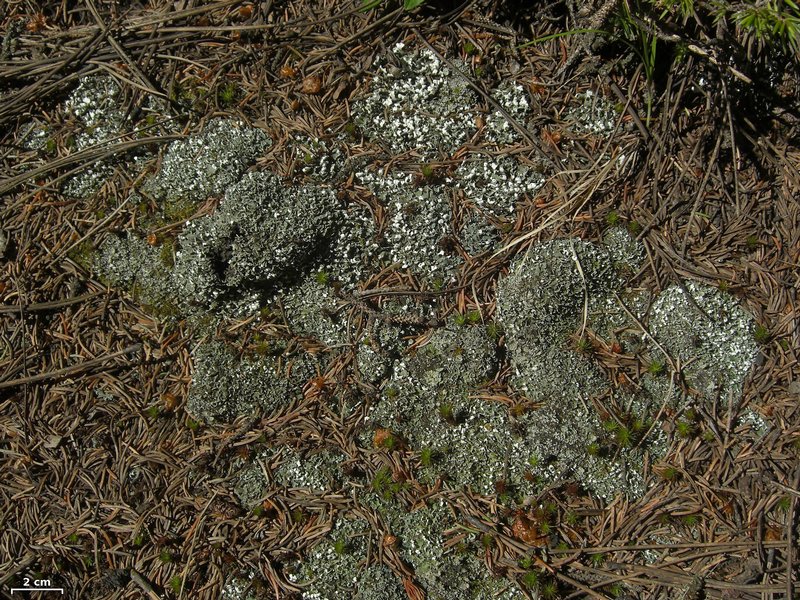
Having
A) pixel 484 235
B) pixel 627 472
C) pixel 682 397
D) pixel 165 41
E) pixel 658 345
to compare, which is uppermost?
pixel 165 41

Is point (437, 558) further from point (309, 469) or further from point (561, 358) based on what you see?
point (561, 358)

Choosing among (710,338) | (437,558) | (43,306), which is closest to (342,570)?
(437,558)

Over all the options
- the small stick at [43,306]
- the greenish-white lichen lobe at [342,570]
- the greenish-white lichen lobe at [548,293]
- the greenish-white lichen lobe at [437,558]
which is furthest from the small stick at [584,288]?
the small stick at [43,306]

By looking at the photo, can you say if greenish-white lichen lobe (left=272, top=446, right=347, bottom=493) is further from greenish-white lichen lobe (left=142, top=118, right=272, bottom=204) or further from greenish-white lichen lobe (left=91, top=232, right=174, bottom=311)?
greenish-white lichen lobe (left=142, top=118, right=272, bottom=204)

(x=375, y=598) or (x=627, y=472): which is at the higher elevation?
(x=627, y=472)

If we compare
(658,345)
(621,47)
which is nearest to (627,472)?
(658,345)

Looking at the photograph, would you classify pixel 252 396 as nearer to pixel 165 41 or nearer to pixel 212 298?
pixel 212 298

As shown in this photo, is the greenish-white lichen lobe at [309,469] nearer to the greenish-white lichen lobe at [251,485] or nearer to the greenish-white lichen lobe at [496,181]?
the greenish-white lichen lobe at [251,485]
